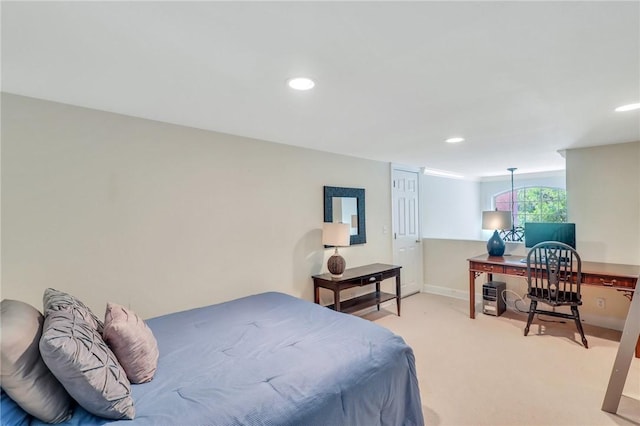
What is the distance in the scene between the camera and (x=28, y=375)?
1.07 meters

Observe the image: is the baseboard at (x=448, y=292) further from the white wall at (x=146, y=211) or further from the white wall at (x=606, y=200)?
the white wall at (x=146, y=211)

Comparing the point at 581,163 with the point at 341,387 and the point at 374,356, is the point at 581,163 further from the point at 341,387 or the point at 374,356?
the point at 341,387

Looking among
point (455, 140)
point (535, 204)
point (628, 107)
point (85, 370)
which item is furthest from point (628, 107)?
point (535, 204)

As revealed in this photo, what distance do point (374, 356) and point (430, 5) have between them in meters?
1.66

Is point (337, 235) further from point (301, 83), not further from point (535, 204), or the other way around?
point (535, 204)

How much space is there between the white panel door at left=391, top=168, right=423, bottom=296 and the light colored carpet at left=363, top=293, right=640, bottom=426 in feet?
3.43

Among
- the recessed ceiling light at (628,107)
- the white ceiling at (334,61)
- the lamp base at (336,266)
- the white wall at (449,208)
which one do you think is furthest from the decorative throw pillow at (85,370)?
the white wall at (449,208)

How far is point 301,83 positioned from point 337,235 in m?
2.01

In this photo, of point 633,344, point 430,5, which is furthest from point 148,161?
point 633,344

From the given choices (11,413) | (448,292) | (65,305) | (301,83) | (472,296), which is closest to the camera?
(11,413)

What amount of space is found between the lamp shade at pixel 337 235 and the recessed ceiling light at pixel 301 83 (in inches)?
74.8

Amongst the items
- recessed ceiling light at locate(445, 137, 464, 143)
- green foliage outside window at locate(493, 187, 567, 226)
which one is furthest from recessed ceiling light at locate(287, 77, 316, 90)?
green foliage outside window at locate(493, 187, 567, 226)

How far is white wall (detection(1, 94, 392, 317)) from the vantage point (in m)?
1.93

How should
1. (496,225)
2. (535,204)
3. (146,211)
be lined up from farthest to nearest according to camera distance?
(535,204) < (496,225) < (146,211)
